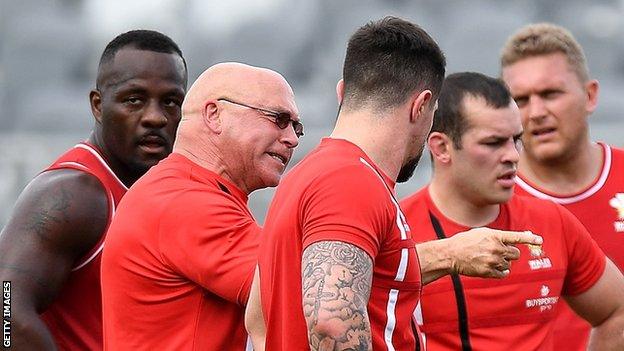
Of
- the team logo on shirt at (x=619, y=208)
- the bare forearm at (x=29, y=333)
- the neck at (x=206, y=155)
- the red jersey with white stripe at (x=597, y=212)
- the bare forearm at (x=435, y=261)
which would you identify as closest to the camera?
the bare forearm at (x=435, y=261)

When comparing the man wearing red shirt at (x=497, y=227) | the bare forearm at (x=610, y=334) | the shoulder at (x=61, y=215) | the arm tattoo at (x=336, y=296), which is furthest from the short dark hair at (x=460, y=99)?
the arm tattoo at (x=336, y=296)

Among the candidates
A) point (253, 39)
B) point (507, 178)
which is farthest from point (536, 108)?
point (253, 39)

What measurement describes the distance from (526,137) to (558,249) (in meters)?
1.10

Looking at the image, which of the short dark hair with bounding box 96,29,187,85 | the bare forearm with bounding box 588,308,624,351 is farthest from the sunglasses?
the bare forearm with bounding box 588,308,624,351

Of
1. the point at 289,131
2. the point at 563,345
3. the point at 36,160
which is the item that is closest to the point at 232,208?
the point at 289,131

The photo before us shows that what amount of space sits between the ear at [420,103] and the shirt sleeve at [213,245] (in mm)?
641

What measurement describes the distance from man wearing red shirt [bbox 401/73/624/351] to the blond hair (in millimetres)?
828

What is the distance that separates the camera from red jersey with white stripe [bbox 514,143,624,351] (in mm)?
5168

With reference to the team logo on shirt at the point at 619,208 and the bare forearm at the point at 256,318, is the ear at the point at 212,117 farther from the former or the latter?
the team logo on shirt at the point at 619,208

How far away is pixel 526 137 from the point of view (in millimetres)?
5730

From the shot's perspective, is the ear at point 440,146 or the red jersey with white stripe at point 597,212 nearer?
the ear at point 440,146

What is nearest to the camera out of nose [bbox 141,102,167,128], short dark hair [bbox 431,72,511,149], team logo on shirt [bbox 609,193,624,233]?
nose [bbox 141,102,167,128]

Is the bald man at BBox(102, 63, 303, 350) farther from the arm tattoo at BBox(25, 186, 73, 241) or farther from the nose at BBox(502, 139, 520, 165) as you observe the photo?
the nose at BBox(502, 139, 520, 165)

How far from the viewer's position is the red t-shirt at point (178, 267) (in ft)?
11.8
